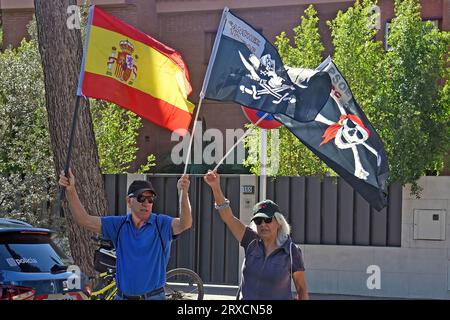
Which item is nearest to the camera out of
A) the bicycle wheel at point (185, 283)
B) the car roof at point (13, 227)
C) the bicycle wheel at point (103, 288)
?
the car roof at point (13, 227)

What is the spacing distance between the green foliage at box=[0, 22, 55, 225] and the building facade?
6.33 m

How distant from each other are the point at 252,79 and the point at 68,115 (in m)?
2.77

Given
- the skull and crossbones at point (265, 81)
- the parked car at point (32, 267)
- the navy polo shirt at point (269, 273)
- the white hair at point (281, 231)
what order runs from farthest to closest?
the skull and crossbones at point (265, 81)
the parked car at point (32, 267)
the white hair at point (281, 231)
the navy polo shirt at point (269, 273)

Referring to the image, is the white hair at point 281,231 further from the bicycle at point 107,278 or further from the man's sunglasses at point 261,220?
the bicycle at point 107,278

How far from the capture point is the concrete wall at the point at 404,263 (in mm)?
12688

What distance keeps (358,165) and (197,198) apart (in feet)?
23.1

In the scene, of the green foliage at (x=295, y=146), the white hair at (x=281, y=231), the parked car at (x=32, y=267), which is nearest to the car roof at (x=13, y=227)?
the parked car at (x=32, y=267)

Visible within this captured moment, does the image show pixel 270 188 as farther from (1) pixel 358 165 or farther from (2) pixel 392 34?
(1) pixel 358 165

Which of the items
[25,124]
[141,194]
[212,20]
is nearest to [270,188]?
[25,124]

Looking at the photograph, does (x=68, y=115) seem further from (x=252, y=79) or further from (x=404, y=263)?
(x=404, y=263)

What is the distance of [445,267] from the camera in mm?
12656

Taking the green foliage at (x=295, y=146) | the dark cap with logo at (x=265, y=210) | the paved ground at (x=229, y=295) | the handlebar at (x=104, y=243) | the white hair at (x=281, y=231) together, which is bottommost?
the paved ground at (x=229, y=295)

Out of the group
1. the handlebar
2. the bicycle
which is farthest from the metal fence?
the handlebar

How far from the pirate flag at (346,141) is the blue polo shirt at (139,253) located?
6.75ft
